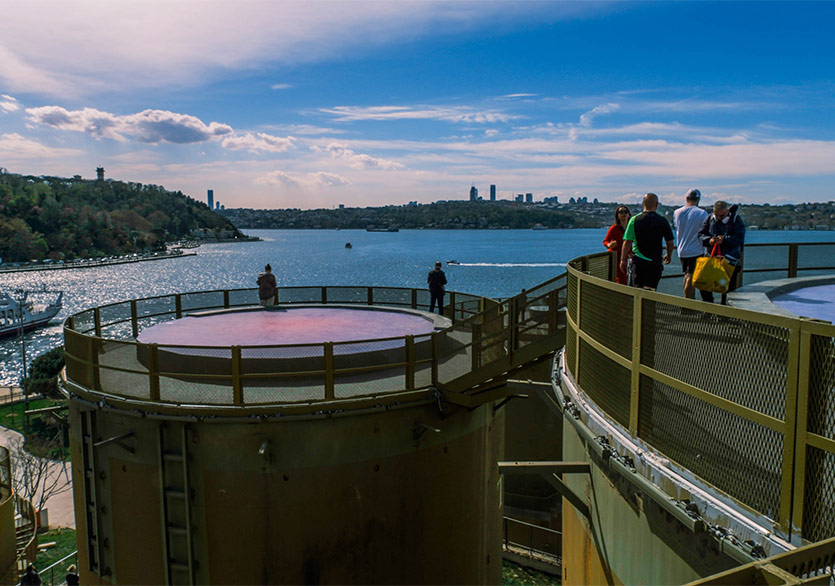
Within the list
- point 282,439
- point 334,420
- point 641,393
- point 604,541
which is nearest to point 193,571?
point 282,439

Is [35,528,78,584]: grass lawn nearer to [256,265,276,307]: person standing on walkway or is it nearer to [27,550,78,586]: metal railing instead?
[27,550,78,586]: metal railing

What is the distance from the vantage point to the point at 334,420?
1139 cm

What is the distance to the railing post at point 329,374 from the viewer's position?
36.9 ft

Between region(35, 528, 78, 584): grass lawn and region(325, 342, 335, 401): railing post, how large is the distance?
21.3 metres

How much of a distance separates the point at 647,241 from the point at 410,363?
4851 mm

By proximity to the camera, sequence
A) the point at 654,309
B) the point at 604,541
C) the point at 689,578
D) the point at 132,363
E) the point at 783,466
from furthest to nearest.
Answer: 1. the point at 132,363
2. the point at 604,541
3. the point at 654,309
4. the point at 689,578
5. the point at 783,466

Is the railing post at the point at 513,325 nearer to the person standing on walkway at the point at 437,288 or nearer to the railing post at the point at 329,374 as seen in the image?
the railing post at the point at 329,374

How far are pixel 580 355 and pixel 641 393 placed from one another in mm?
2269

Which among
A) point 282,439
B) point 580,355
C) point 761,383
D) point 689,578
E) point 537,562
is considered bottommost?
point 537,562

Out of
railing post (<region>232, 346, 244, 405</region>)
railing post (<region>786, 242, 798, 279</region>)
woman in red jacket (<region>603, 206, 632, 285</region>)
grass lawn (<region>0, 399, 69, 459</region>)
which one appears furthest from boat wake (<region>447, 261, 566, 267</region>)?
railing post (<region>232, 346, 244, 405</region>)

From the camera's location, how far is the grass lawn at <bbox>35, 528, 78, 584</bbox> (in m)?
27.8

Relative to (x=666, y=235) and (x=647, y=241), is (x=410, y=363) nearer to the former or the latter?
(x=647, y=241)

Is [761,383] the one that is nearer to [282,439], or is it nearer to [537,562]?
[282,439]

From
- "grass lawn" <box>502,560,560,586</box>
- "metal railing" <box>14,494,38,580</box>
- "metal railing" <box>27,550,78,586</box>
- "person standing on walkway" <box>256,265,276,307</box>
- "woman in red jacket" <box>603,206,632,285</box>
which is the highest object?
"woman in red jacket" <box>603,206,632,285</box>
